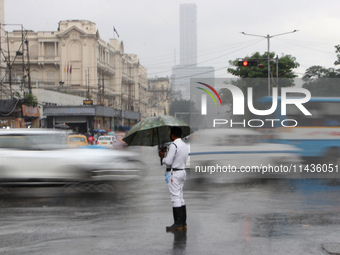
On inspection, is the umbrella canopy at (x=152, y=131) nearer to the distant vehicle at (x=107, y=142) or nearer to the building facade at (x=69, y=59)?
the distant vehicle at (x=107, y=142)

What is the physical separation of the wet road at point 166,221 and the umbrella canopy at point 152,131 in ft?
4.28

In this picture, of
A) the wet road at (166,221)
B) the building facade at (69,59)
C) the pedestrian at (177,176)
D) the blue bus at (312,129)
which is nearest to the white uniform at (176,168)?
the pedestrian at (177,176)

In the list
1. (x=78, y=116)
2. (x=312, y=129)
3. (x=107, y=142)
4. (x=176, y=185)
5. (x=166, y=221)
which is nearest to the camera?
(x=176, y=185)

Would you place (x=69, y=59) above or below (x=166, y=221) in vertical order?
above

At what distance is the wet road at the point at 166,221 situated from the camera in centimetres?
589

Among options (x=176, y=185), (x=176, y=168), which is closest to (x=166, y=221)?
(x=176, y=185)

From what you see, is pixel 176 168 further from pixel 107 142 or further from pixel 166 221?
pixel 107 142

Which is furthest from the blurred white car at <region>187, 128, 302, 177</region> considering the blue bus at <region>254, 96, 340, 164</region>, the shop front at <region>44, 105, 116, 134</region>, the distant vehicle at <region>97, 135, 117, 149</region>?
the shop front at <region>44, 105, 116, 134</region>

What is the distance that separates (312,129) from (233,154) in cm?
315

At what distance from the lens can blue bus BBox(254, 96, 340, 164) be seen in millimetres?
14039

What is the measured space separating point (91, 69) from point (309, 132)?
57540 millimetres

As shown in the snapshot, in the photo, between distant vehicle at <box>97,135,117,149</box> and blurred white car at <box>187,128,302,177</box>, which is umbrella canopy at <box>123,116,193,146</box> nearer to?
blurred white car at <box>187,128,302,177</box>

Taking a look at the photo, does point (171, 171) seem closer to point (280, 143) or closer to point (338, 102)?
point (280, 143)

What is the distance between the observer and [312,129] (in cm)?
1427
